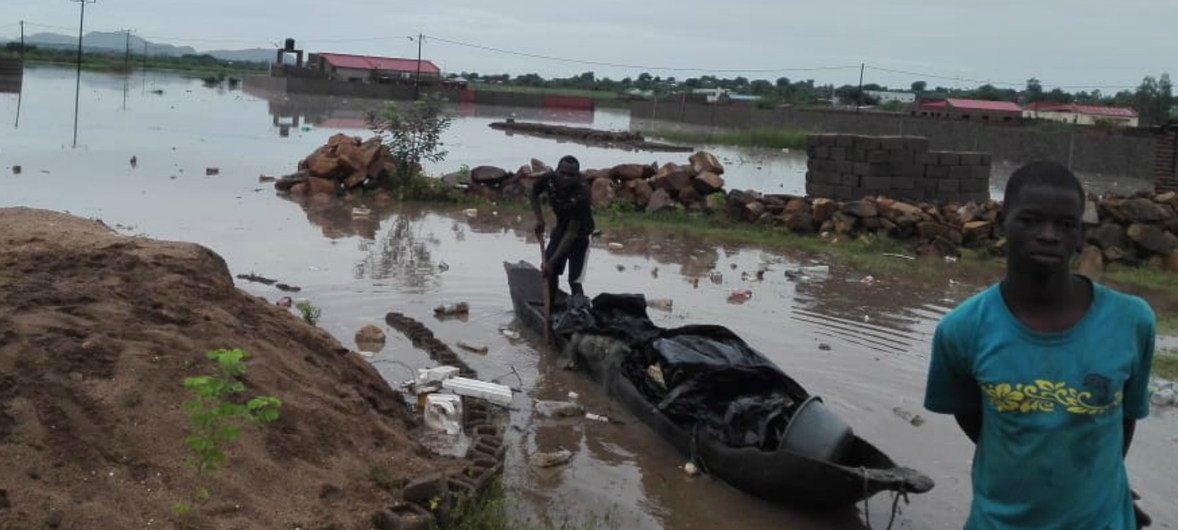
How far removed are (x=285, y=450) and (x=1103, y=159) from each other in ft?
112

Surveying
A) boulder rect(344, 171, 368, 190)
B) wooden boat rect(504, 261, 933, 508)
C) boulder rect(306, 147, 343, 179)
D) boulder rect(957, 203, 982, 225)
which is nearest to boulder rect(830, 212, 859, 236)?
boulder rect(957, 203, 982, 225)

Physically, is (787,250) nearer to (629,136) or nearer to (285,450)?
(285,450)

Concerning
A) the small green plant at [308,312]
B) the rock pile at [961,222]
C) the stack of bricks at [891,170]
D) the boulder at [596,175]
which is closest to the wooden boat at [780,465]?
the small green plant at [308,312]

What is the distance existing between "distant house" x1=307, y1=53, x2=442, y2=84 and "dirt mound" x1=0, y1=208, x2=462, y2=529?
226ft

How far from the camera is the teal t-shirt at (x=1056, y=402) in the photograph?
8.87 feet

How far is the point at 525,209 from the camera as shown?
19.2 meters

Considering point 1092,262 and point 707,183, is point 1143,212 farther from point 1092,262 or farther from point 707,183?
point 707,183

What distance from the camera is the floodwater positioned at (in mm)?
6664

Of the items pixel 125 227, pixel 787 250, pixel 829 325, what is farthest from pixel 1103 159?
pixel 125 227

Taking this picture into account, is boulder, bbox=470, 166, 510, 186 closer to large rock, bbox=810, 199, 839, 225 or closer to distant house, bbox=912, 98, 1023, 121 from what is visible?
large rock, bbox=810, 199, 839, 225

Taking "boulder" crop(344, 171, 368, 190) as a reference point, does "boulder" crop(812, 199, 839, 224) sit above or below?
above

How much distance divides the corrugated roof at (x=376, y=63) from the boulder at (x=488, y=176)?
6111 cm

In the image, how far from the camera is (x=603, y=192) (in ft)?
64.3

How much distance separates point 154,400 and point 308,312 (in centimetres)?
432
